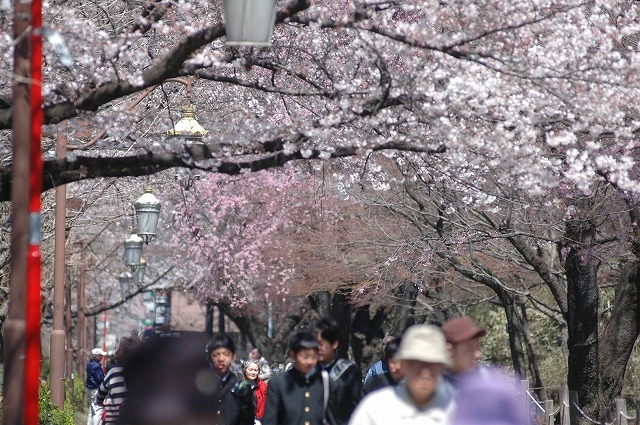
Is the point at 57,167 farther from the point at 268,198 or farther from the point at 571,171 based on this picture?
the point at 268,198

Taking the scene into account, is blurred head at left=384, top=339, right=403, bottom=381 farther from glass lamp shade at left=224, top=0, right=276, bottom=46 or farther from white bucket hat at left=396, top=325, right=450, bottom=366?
white bucket hat at left=396, top=325, right=450, bottom=366

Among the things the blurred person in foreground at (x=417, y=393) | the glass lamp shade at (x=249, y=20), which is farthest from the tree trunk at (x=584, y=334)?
the blurred person in foreground at (x=417, y=393)

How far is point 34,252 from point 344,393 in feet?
9.21

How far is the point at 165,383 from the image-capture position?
369 cm

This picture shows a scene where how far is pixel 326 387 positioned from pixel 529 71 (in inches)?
132

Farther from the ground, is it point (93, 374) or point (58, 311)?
point (58, 311)

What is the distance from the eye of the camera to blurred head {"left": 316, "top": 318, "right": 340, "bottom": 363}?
9.20 metres

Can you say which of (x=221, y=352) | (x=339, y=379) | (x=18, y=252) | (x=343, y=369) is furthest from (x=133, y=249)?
(x=18, y=252)

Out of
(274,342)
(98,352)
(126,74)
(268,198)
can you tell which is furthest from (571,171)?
(274,342)

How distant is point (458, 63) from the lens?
11039 millimetres

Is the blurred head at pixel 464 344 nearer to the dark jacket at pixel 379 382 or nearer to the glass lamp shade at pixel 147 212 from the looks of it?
the dark jacket at pixel 379 382

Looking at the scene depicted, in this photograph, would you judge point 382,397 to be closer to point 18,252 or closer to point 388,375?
point 18,252

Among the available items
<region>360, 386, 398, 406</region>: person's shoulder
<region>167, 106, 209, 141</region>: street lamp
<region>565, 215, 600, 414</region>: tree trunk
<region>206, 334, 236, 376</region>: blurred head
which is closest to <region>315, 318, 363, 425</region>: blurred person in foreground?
<region>206, 334, 236, 376</region>: blurred head

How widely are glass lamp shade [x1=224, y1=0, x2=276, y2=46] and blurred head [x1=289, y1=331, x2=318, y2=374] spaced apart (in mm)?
2127
